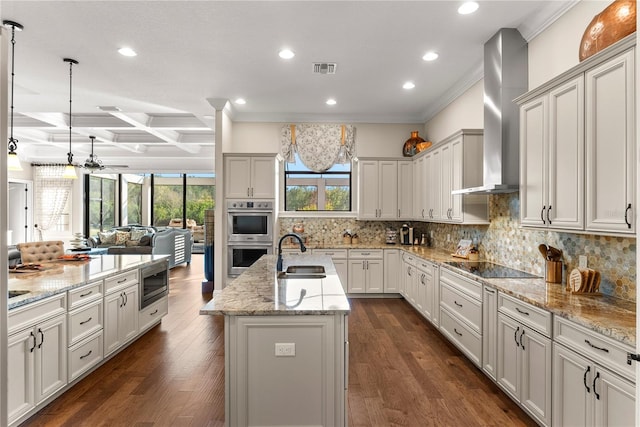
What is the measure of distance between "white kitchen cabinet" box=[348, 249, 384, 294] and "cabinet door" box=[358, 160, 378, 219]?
637 millimetres

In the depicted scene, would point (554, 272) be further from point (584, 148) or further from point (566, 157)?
point (584, 148)

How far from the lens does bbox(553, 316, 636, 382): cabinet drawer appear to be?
1625mm

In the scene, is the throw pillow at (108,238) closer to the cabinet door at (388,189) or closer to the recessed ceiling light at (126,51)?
the recessed ceiling light at (126,51)

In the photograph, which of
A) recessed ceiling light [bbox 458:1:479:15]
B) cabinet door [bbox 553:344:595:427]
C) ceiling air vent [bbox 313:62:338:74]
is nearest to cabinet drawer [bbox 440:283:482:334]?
cabinet door [bbox 553:344:595:427]

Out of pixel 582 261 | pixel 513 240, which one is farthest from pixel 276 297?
pixel 513 240

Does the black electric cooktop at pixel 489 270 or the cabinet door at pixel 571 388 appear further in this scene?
the black electric cooktop at pixel 489 270

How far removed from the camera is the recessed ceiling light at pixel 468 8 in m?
2.87

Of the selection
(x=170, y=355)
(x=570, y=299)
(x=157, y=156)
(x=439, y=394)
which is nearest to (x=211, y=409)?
(x=170, y=355)

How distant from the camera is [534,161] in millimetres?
2686

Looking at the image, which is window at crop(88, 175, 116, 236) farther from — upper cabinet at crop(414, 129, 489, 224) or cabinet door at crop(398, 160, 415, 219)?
upper cabinet at crop(414, 129, 489, 224)

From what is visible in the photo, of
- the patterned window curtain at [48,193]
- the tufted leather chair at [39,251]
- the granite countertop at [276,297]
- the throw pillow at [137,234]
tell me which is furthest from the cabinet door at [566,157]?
the patterned window curtain at [48,193]

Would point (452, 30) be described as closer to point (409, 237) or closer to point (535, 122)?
point (535, 122)

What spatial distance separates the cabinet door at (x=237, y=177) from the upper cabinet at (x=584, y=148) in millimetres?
3963

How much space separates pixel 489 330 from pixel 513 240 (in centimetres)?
111
